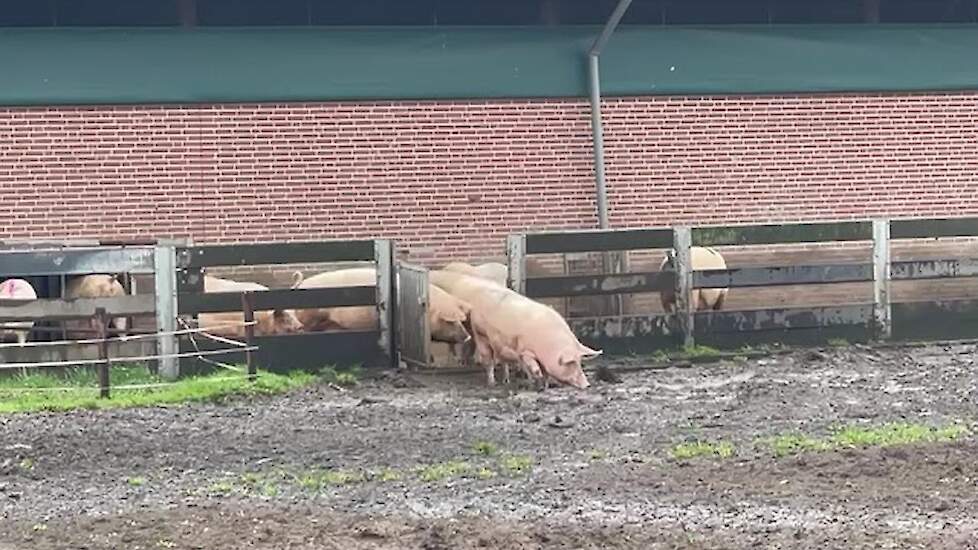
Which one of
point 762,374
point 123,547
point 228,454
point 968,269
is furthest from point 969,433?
point 968,269

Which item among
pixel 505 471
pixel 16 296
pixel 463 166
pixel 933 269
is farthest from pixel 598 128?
pixel 505 471

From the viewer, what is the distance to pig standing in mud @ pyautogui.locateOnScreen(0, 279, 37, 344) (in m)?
10.7

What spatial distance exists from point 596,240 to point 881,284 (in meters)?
2.82

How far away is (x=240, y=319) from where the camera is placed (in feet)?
37.8

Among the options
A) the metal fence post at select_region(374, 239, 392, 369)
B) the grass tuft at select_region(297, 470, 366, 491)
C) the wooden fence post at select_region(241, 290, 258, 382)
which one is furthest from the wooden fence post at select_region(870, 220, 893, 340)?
the grass tuft at select_region(297, 470, 366, 491)

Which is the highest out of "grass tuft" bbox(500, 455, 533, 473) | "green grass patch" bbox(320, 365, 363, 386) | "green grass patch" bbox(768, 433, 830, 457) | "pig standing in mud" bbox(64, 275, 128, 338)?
"pig standing in mud" bbox(64, 275, 128, 338)

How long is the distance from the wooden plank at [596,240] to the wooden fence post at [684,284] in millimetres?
100

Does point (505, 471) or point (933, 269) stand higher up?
point (933, 269)

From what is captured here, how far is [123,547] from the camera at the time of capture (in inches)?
213

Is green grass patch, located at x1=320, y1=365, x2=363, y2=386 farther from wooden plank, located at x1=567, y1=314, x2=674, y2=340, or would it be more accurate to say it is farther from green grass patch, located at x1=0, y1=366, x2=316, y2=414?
wooden plank, located at x1=567, y1=314, x2=674, y2=340

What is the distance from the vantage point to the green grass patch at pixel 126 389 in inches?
371

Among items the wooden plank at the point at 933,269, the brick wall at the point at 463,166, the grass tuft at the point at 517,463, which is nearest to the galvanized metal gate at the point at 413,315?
the brick wall at the point at 463,166

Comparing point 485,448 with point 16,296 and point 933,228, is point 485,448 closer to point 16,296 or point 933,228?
point 16,296

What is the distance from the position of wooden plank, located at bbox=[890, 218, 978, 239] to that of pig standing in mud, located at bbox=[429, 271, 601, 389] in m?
3.86
